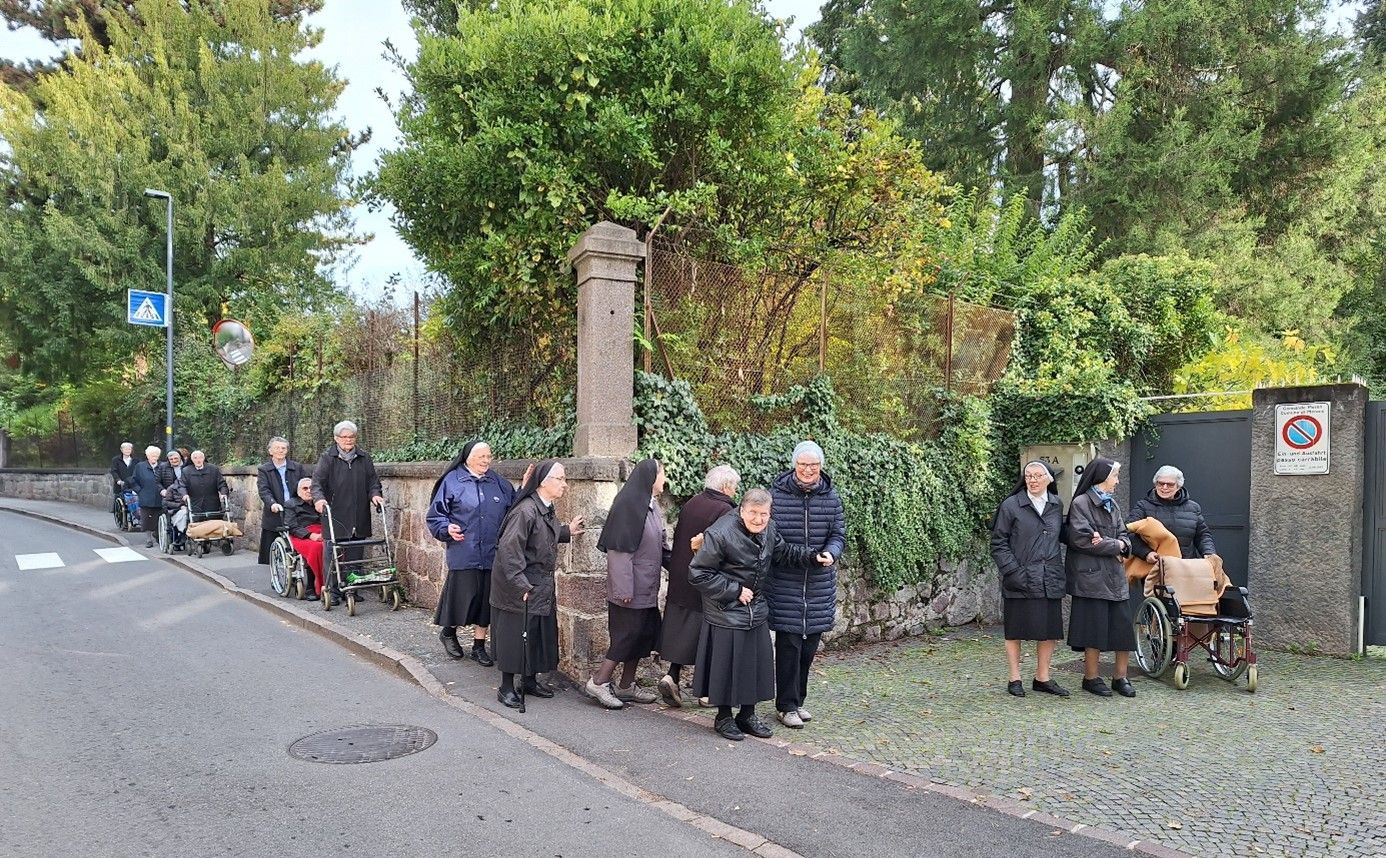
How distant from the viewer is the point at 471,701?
6.62 metres

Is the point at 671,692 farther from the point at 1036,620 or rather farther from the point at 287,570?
the point at 287,570

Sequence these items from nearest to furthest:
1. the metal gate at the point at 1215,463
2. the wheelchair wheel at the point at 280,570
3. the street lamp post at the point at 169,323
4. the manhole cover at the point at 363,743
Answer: the manhole cover at the point at 363,743 → the metal gate at the point at 1215,463 → the wheelchair wheel at the point at 280,570 → the street lamp post at the point at 169,323

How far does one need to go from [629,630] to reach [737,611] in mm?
1101

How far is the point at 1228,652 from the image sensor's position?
739cm

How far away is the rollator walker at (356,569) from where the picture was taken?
9711 millimetres

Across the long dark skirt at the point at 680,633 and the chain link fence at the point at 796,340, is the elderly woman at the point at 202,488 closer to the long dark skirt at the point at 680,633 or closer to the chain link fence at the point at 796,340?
the chain link fence at the point at 796,340

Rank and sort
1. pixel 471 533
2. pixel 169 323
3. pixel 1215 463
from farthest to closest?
pixel 169 323 → pixel 1215 463 → pixel 471 533

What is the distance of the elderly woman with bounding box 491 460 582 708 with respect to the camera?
6.36 meters

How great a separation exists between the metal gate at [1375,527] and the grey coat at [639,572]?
647 cm

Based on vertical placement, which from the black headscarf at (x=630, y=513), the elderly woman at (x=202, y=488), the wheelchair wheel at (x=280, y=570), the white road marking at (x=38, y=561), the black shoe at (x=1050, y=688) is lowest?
the white road marking at (x=38, y=561)

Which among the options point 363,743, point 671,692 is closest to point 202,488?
point 363,743

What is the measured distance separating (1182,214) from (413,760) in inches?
681

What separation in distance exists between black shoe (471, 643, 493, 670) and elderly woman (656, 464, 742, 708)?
6.24 feet

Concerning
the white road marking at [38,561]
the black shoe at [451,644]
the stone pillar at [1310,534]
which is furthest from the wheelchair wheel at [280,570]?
the stone pillar at [1310,534]
